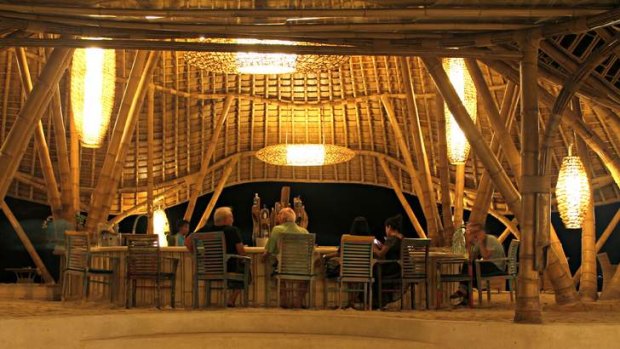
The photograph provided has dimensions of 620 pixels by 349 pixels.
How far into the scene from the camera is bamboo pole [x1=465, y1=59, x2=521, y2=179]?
1007cm

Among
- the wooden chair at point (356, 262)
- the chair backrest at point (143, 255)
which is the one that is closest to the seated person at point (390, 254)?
the wooden chair at point (356, 262)

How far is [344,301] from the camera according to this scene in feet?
32.3

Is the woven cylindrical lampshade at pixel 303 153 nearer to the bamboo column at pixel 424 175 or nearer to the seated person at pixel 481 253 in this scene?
the bamboo column at pixel 424 175

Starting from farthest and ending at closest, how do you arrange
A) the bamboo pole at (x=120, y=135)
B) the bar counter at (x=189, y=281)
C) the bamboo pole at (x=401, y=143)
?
the bamboo pole at (x=401, y=143) < the bamboo pole at (x=120, y=135) < the bar counter at (x=189, y=281)

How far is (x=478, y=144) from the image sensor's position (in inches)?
374

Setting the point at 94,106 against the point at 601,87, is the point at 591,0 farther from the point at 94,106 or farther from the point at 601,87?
the point at 94,106

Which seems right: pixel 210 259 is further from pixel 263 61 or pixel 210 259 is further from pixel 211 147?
pixel 211 147

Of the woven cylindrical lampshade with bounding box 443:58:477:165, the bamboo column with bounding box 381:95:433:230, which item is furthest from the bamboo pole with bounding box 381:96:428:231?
the woven cylindrical lampshade with bounding box 443:58:477:165

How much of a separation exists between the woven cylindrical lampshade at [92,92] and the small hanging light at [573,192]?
633cm

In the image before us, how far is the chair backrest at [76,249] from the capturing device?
392 inches

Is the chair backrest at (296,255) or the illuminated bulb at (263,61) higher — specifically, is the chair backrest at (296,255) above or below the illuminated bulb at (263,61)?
below

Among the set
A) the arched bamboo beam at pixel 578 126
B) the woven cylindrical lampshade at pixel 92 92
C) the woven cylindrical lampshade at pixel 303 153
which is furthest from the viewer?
the woven cylindrical lampshade at pixel 303 153

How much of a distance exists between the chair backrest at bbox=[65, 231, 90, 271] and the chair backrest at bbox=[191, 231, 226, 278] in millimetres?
1483

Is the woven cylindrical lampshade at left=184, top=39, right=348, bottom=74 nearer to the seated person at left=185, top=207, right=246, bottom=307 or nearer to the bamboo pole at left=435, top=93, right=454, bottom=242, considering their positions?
the bamboo pole at left=435, top=93, right=454, bottom=242
